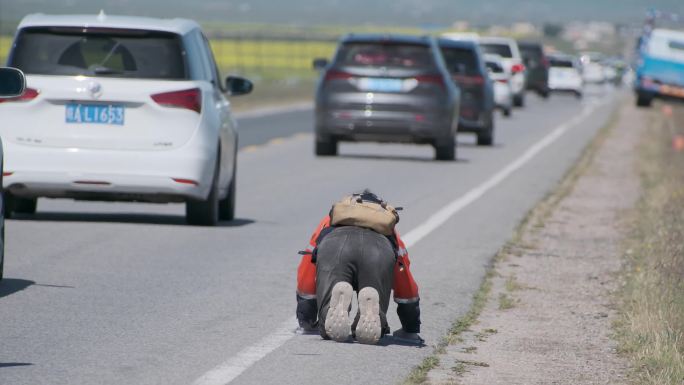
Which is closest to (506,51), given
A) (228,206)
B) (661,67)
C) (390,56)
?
(661,67)

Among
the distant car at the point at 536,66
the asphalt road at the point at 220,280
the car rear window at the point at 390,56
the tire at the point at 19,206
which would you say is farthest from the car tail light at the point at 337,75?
the distant car at the point at 536,66

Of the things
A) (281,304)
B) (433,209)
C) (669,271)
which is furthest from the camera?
(433,209)

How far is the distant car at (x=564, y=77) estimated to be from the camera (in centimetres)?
7031

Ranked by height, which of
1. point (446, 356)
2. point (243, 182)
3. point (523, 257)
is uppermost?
point (446, 356)

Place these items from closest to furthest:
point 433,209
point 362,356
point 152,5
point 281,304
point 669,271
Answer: point 362,356 < point 281,304 < point 669,271 < point 433,209 < point 152,5

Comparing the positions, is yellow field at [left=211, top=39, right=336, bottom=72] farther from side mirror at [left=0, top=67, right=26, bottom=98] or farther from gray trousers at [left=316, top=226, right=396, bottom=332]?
gray trousers at [left=316, top=226, right=396, bottom=332]

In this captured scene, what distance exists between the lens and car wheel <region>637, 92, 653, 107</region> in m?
59.5

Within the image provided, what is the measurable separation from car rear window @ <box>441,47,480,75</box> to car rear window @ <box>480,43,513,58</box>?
17586 mm

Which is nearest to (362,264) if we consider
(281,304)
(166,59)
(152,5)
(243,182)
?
(281,304)

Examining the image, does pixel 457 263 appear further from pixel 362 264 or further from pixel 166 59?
pixel 362 264

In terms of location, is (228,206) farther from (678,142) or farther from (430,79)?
(678,142)

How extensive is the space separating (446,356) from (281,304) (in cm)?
181

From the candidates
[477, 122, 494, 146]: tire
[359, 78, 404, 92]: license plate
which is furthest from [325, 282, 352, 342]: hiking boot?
[477, 122, 494, 146]: tire

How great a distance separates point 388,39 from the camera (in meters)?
24.9
